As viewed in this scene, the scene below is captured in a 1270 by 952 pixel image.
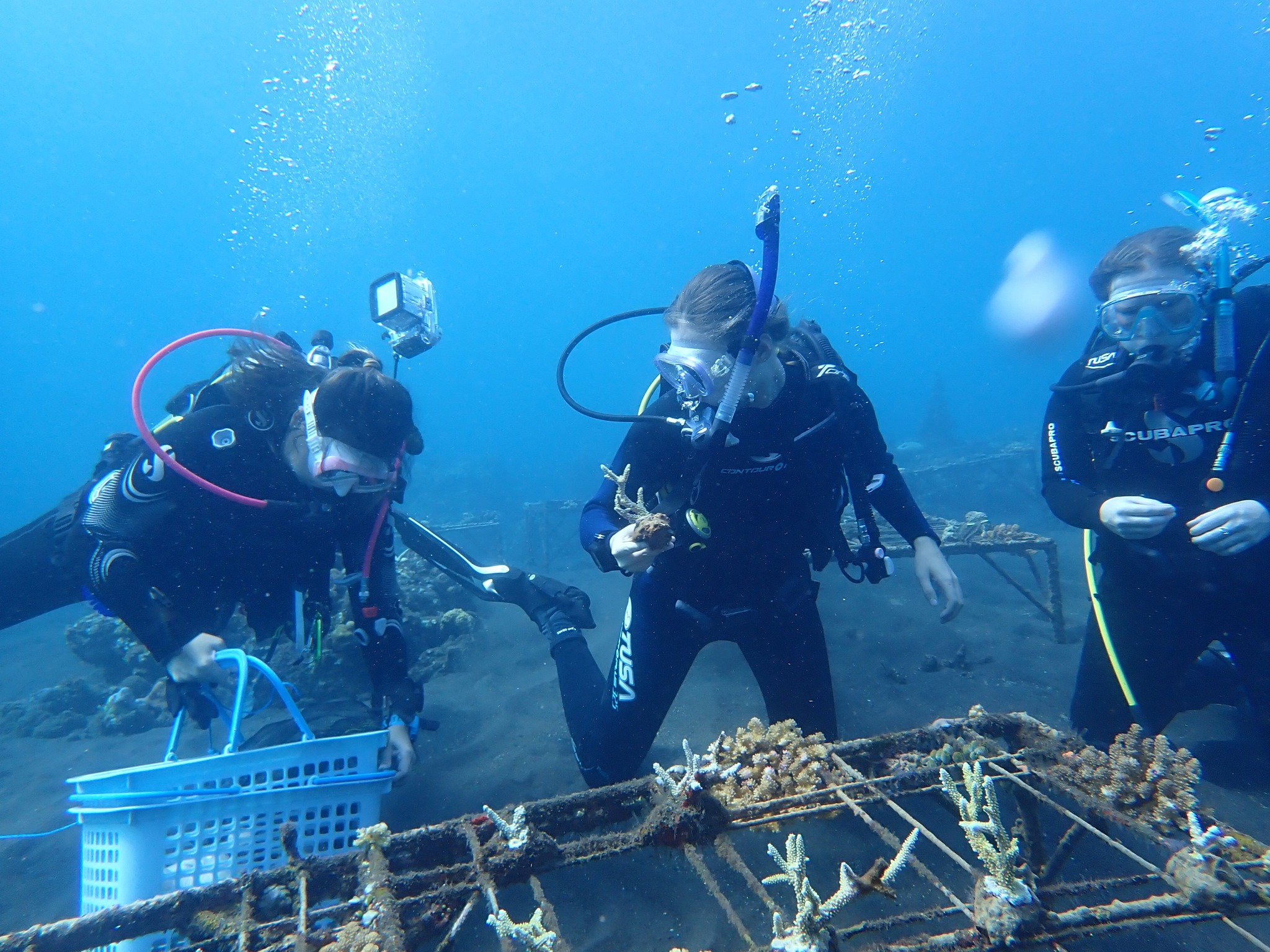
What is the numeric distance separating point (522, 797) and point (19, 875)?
382 centimetres

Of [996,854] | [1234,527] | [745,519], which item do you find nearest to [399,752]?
[745,519]

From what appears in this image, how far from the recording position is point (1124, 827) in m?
2.07

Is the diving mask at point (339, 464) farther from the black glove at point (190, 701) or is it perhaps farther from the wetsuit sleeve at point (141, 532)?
the black glove at point (190, 701)

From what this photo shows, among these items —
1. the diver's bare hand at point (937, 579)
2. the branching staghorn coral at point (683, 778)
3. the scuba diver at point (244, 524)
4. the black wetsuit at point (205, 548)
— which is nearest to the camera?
the branching staghorn coral at point (683, 778)

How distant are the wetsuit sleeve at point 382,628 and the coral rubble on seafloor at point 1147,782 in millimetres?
3575

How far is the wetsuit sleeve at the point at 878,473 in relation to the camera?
3566 millimetres

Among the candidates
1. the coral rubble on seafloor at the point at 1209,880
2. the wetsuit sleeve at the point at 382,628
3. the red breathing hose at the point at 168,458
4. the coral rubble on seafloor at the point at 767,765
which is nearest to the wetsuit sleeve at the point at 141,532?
the red breathing hose at the point at 168,458

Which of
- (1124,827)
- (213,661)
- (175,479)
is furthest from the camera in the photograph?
(175,479)

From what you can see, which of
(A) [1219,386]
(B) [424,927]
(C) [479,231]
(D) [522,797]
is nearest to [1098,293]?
(A) [1219,386]

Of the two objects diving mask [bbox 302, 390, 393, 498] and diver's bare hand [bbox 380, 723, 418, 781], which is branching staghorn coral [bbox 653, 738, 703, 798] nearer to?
diver's bare hand [bbox 380, 723, 418, 781]

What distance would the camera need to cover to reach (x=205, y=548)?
4.12 metres

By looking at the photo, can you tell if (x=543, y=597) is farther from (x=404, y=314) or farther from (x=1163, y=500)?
(x=1163, y=500)

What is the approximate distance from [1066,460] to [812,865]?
3141mm

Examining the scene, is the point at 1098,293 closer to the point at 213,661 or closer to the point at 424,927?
the point at 424,927
